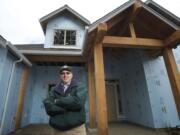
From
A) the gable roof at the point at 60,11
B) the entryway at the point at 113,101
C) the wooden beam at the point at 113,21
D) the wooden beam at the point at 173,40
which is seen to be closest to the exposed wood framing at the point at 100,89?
the wooden beam at the point at 113,21

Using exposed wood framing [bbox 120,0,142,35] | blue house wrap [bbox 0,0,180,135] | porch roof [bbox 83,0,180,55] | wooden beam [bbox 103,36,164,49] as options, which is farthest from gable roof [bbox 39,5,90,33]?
wooden beam [bbox 103,36,164,49]

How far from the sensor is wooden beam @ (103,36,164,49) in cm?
363

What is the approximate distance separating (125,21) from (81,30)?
343 cm

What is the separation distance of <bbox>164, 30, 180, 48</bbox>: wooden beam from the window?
4.35 meters

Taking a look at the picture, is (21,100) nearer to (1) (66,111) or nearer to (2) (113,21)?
(1) (66,111)

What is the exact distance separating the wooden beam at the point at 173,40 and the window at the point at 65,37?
14.3 feet

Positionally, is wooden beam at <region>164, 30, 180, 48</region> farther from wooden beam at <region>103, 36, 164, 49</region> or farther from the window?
the window

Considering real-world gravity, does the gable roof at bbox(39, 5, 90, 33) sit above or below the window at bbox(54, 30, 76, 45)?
above

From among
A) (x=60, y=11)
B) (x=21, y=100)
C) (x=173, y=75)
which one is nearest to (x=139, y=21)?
(x=173, y=75)

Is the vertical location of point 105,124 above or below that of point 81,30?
below

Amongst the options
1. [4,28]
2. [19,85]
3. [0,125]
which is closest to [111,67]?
[19,85]

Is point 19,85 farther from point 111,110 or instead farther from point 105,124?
point 111,110

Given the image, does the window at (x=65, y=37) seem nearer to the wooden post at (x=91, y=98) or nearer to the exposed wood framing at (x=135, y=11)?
the wooden post at (x=91, y=98)

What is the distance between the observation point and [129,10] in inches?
157
